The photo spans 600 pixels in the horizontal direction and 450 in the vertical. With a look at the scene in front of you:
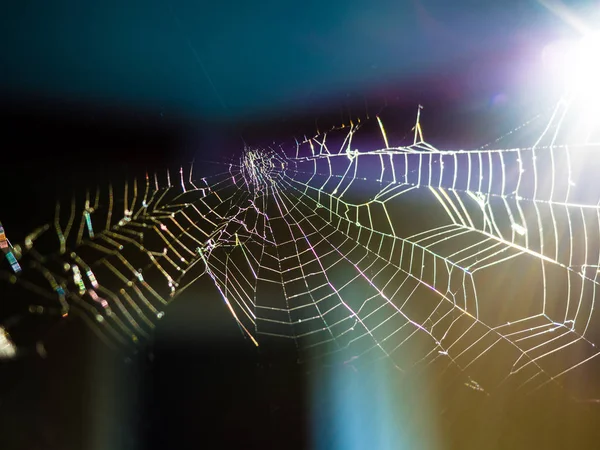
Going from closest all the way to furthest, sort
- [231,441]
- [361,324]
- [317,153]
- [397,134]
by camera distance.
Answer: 1. [397,134]
2. [317,153]
3. [361,324]
4. [231,441]

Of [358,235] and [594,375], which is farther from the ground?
[358,235]

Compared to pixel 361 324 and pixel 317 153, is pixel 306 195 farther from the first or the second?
pixel 361 324

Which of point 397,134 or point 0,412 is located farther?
point 0,412

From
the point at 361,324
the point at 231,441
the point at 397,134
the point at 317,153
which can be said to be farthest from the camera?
the point at 231,441

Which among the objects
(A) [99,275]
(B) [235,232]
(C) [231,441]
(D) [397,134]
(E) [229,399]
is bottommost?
(C) [231,441]

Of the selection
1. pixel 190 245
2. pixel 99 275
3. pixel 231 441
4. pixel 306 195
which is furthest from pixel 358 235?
pixel 231 441

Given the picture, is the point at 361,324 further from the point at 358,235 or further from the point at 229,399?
the point at 229,399
